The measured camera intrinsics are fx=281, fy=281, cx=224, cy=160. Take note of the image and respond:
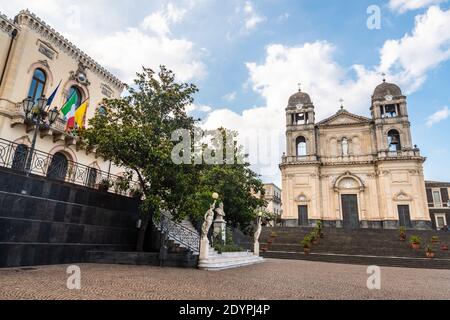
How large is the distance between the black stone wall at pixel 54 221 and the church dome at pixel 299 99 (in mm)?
30005

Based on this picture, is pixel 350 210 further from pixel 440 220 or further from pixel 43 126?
pixel 43 126

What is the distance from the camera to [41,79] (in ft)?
57.9

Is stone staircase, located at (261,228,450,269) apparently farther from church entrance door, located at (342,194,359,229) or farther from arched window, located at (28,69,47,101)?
arched window, located at (28,69,47,101)

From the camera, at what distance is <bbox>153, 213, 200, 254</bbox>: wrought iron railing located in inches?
547

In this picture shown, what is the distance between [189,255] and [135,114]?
23.5 ft

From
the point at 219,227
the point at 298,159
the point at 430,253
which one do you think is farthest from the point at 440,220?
the point at 219,227

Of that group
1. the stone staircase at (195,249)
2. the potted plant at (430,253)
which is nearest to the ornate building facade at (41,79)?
the stone staircase at (195,249)

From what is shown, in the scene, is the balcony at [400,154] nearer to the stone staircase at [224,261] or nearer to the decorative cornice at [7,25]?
the stone staircase at [224,261]

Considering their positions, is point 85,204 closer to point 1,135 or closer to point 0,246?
point 0,246

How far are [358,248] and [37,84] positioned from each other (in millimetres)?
24831

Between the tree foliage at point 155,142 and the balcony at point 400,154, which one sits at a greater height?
the balcony at point 400,154

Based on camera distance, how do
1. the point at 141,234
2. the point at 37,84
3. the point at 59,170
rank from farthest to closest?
the point at 37,84
the point at 59,170
the point at 141,234

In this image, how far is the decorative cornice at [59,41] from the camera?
16.8 m
